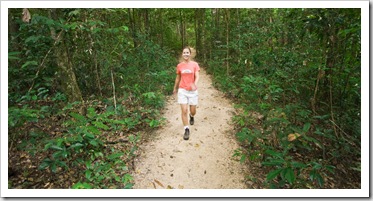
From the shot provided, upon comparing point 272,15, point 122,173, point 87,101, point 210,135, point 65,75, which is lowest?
point 122,173

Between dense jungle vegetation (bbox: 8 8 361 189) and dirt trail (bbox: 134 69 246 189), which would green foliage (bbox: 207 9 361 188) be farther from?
dirt trail (bbox: 134 69 246 189)

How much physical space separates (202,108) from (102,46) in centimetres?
328

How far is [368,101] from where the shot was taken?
2.49 meters

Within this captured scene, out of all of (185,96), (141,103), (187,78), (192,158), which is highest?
(187,78)

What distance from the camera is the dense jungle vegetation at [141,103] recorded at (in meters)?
2.87

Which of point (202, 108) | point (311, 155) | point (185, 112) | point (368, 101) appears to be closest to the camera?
point (368, 101)

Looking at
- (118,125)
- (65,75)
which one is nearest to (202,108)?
(118,125)

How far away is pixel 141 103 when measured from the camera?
5.73 metres

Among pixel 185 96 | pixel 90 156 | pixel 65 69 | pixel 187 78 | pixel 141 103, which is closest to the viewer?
pixel 90 156

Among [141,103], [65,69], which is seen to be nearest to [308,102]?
[141,103]

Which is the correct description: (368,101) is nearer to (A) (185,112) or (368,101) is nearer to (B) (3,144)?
(A) (185,112)

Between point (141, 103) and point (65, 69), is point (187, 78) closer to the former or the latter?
point (141, 103)

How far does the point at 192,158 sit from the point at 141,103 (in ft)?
8.72

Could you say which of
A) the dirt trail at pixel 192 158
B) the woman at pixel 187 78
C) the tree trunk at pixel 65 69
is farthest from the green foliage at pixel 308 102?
the tree trunk at pixel 65 69
